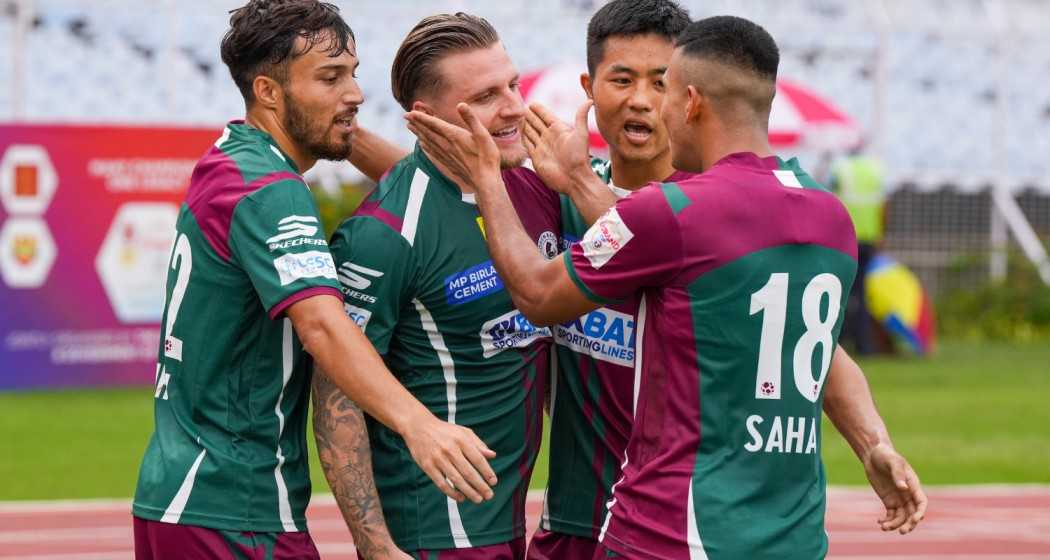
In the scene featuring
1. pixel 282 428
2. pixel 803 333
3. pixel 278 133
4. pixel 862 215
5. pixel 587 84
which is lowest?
pixel 282 428

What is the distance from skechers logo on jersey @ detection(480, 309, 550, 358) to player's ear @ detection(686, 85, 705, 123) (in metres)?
0.70

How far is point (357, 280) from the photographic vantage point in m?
3.96

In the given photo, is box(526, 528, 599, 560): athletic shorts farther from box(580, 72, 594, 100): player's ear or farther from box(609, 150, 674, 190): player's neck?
box(580, 72, 594, 100): player's ear

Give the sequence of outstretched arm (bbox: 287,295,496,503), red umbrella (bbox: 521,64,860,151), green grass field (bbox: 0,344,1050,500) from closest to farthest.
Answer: outstretched arm (bbox: 287,295,496,503)
green grass field (bbox: 0,344,1050,500)
red umbrella (bbox: 521,64,860,151)

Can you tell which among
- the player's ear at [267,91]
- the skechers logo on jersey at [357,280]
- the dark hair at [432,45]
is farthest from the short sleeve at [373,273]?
the dark hair at [432,45]

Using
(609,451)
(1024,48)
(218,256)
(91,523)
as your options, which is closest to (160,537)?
(218,256)

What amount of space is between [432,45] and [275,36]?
0.47 meters

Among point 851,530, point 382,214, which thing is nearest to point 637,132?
point 382,214

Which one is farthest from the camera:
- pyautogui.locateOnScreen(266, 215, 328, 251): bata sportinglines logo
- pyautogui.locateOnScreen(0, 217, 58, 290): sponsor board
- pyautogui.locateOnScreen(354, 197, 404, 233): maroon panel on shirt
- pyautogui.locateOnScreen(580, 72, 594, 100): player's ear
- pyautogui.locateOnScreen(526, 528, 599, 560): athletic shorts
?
pyautogui.locateOnScreen(0, 217, 58, 290): sponsor board

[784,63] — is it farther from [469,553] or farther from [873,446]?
[469,553]

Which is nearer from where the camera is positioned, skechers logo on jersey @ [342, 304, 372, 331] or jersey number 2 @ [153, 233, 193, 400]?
jersey number 2 @ [153, 233, 193, 400]

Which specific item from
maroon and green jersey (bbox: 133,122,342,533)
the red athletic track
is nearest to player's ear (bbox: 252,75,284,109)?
maroon and green jersey (bbox: 133,122,342,533)

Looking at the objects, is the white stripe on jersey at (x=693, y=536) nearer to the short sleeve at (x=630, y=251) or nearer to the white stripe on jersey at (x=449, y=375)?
the short sleeve at (x=630, y=251)

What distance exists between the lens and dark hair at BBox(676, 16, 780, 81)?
3.72 metres
